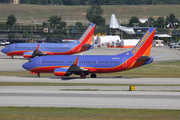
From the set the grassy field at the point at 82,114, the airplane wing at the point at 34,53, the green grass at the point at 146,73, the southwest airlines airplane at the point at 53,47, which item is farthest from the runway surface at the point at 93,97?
the southwest airlines airplane at the point at 53,47

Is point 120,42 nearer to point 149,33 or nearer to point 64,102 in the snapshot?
point 149,33

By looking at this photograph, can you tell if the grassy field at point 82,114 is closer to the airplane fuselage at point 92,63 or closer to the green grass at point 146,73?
the airplane fuselage at point 92,63

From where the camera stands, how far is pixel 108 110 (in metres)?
26.6

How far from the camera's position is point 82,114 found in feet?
83.1

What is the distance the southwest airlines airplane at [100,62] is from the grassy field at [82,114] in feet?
67.8

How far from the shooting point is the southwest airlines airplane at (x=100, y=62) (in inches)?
1865

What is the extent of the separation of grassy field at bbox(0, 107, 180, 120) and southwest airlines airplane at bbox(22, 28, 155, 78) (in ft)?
67.8

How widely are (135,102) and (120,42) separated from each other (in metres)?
116

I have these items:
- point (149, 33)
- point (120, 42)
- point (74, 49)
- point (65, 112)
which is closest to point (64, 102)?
point (65, 112)

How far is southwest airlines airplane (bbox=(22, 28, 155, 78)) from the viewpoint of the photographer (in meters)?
47.4

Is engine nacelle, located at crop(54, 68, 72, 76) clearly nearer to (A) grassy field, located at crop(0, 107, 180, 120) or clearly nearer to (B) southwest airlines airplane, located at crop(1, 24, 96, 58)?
(A) grassy field, located at crop(0, 107, 180, 120)

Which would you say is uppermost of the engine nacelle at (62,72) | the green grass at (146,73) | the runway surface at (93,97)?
the engine nacelle at (62,72)

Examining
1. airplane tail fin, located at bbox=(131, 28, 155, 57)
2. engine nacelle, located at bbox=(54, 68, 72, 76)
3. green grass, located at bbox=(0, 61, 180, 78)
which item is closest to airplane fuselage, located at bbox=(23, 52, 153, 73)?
airplane tail fin, located at bbox=(131, 28, 155, 57)

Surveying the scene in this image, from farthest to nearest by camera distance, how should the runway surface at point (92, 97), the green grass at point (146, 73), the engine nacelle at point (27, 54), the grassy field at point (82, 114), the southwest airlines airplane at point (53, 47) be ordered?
1. the southwest airlines airplane at point (53, 47)
2. the engine nacelle at point (27, 54)
3. the green grass at point (146, 73)
4. the runway surface at point (92, 97)
5. the grassy field at point (82, 114)
